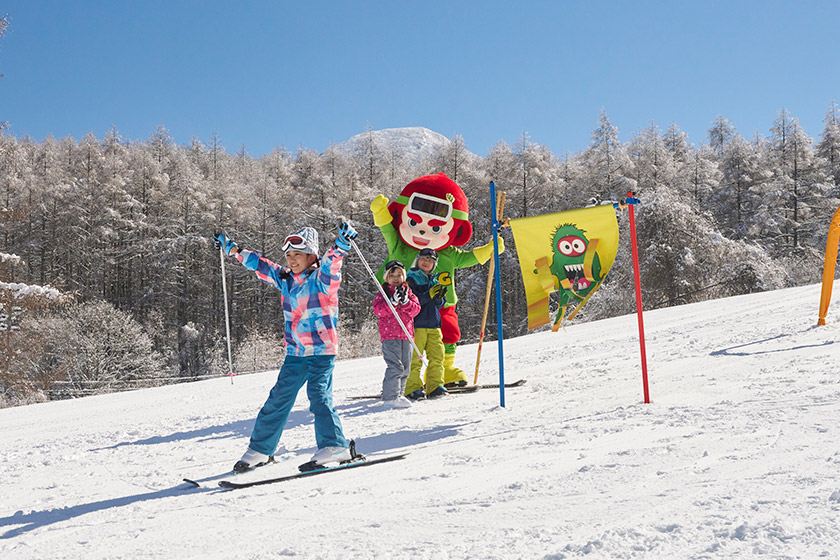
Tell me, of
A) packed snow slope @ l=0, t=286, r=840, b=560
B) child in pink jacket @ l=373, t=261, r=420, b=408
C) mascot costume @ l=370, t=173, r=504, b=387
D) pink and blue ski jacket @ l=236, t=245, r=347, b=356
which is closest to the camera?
packed snow slope @ l=0, t=286, r=840, b=560

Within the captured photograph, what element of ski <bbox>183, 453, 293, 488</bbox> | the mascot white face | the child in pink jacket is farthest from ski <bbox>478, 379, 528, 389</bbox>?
ski <bbox>183, 453, 293, 488</bbox>

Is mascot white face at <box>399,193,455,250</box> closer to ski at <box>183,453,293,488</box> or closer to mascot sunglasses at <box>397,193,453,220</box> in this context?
mascot sunglasses at <box>397,193,453,220</box>

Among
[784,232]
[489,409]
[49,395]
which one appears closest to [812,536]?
[489,409]

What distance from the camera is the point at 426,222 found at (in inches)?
289

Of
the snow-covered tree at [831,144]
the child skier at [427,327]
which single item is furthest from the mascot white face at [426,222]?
the snow-covered tree at [831,144]

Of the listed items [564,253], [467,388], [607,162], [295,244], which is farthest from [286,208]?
[295,244]

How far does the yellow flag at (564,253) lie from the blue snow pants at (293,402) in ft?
7.27

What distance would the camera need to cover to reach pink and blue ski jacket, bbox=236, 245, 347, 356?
430 centimetres

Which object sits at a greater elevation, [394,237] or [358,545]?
[394,237]

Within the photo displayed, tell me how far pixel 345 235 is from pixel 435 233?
335 centimetres

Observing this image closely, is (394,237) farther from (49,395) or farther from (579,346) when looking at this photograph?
(49,395)

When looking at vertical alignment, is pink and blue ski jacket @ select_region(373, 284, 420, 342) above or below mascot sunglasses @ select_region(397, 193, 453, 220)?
below

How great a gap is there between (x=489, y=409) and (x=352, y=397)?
1993mm

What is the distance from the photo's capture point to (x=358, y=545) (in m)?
2.59
